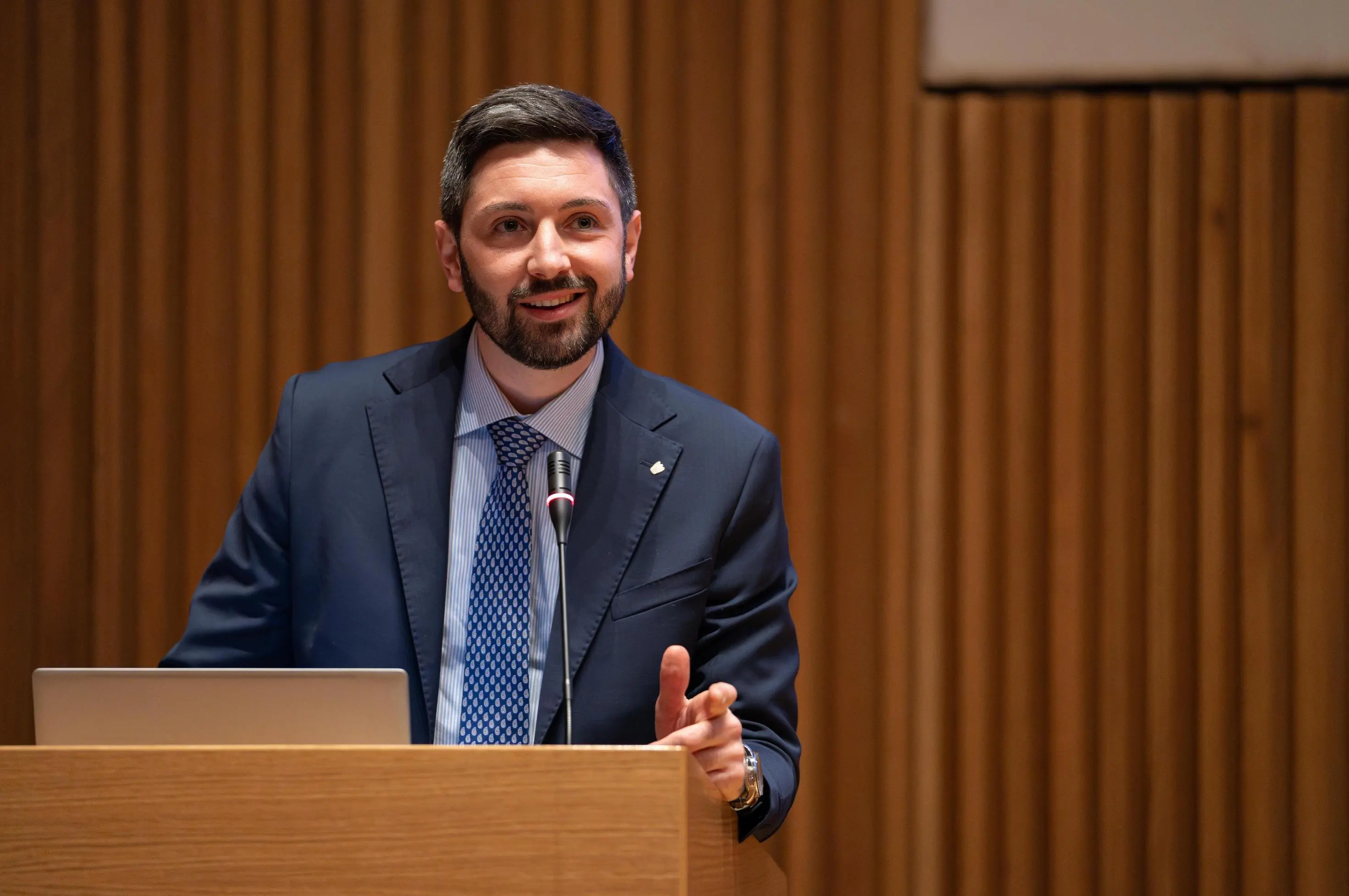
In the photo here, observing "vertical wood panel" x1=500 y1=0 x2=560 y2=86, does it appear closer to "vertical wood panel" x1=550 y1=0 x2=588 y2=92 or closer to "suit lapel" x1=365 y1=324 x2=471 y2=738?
"vertical wood panel" x1=550 y1=0 x2=588 y2=92

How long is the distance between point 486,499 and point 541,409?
0.57ft

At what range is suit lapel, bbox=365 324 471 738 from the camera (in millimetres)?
1896

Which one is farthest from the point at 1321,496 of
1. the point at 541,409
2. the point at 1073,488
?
the point at 541,409

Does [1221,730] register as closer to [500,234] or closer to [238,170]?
[500,234]

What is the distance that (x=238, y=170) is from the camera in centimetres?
298

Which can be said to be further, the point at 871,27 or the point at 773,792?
the point at 871,27

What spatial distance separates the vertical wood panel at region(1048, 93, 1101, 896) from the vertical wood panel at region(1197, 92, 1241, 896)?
23cm

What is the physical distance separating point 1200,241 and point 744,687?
164 cm

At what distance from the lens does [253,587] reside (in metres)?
1.97

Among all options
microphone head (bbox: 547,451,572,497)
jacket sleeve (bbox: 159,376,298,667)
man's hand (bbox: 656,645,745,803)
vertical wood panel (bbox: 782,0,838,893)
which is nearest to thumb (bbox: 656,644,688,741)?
man's hand (bbox: 656,645,745,803)

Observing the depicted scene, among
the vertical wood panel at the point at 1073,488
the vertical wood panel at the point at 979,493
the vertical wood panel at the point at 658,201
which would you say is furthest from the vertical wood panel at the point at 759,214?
the vertical wood panel at the point at 1073,488

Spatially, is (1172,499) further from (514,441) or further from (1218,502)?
(514,441)

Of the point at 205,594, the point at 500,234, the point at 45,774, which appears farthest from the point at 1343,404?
the point at 45,774

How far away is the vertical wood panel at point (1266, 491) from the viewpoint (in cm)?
278
